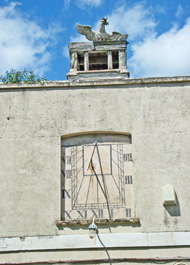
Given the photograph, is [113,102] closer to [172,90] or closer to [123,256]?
[172,90]

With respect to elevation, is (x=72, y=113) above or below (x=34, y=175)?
above

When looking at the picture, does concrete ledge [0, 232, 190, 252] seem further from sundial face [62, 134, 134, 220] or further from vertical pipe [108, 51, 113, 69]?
vertical pipe [108, 51, 113, 69]

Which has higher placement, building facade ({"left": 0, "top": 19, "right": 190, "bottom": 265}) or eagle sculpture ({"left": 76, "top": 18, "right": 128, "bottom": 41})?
eagle sculpture ({"left": 76, "top": 18, "right": 128, "bottom": 41})

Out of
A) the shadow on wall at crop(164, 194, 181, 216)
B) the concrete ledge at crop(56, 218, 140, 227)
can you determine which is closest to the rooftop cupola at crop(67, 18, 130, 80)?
the shadow on wall at crop(164, 194, 181, 216)

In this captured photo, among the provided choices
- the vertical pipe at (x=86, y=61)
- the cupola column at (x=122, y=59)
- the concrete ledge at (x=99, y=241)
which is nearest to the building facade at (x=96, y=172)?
the concrete ledge at (x=99, y=241)

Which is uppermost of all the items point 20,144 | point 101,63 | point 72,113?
point 101,63

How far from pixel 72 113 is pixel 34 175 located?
1839mm

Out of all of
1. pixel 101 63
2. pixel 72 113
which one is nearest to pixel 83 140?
pixel 72 113

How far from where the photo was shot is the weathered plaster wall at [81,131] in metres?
11.4

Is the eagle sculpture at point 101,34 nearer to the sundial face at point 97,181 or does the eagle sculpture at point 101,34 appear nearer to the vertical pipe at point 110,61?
the vertical pipe at point 110,61

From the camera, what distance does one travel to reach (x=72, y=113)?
40.8 feet

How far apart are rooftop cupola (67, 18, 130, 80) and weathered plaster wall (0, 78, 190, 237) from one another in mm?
5727

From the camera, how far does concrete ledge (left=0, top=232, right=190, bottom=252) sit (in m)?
11.0

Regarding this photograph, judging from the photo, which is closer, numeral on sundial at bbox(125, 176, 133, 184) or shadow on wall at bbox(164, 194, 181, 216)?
shadow on wall at bbox(164, 194, 181, 216)
